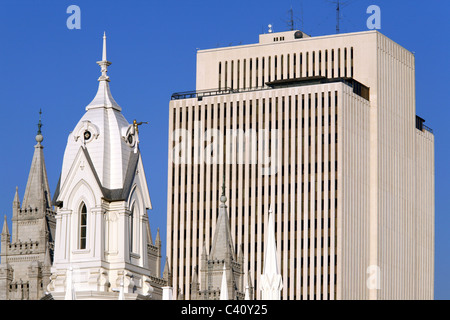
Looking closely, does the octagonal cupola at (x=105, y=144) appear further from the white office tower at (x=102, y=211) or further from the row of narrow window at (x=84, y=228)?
the row of narrow window at (x=84, y=228)

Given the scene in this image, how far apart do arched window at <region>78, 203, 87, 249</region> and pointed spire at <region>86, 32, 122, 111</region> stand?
6063 millimetres

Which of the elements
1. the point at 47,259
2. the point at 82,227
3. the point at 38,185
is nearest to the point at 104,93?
the point at 82,227

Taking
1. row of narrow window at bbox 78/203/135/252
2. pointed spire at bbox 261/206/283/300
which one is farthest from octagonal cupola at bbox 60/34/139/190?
pointed spire at bbox 261/206/283/300

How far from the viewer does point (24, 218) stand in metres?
121

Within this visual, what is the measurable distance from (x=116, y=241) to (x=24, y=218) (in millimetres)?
30844

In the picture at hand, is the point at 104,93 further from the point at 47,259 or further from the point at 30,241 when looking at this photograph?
the point at 30,241

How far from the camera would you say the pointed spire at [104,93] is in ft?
308

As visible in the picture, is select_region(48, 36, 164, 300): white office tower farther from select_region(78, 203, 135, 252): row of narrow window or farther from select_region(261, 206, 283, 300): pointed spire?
select_region(261, 206, 283, 300): pointed spire

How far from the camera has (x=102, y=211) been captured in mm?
91062

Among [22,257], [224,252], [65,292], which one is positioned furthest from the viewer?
[224,252]

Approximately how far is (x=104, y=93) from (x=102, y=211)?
767 centimetres

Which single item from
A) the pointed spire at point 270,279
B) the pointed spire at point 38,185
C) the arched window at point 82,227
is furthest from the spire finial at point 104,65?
the pointed spire at point 38,185
